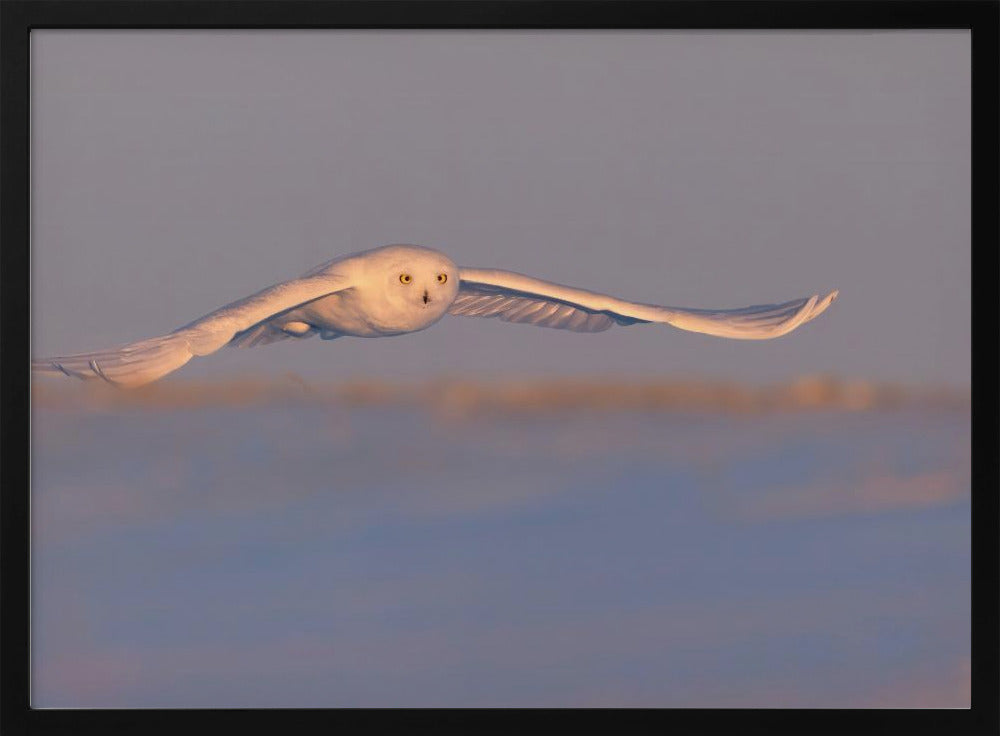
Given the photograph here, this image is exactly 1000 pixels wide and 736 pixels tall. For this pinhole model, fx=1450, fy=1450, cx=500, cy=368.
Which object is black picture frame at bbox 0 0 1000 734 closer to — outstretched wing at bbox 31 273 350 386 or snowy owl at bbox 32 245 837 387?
outstretched wing at bbox 31 273 350 386

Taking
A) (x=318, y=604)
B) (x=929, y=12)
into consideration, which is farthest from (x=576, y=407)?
(x=929, y=12)

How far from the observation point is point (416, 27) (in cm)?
324

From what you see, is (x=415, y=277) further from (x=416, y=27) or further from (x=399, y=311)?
(x=416, y=27)

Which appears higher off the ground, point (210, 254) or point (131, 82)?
point (131, 82)

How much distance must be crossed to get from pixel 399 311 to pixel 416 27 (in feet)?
2.09

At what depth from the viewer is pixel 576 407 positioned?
325cm

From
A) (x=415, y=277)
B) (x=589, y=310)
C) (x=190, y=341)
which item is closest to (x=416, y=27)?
(x=415, y=277)

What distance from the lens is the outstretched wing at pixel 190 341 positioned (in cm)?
319

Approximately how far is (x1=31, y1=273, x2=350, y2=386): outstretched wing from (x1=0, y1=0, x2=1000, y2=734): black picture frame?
0.14 meters

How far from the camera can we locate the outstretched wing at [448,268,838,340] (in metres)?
3.23

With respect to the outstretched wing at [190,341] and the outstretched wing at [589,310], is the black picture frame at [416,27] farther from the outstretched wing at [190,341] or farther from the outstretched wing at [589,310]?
the outstretched wing at [589,310]

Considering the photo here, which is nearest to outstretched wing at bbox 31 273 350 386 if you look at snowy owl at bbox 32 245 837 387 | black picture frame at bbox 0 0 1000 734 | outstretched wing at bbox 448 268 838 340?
snowy owl at bbox 32 245 837 387

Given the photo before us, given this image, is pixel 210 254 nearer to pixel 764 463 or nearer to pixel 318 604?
Answer: pixel 318 604

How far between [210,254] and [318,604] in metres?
0.82
